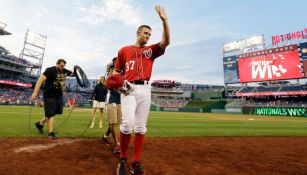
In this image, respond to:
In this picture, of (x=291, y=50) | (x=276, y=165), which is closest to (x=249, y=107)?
(x=291, y=50)

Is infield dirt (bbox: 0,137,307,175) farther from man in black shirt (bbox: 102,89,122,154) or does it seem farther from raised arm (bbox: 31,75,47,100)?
raised arm (bbox: 31,75,47,100)

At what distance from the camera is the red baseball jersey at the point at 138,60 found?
3.84m

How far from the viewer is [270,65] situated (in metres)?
42.0

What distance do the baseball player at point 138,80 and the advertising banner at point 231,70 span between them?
47.7 m

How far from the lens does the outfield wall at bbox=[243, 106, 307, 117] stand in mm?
35281

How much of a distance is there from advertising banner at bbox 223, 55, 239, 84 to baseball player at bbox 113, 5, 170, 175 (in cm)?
4767

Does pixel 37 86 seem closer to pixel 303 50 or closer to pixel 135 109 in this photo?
pixel 135 109

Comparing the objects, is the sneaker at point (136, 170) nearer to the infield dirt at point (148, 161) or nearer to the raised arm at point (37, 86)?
the infield dirt at point (148, 161)

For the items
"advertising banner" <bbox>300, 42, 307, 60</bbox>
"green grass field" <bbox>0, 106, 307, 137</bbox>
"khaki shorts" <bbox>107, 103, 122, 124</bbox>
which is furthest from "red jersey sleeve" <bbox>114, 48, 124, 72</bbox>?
"advertising banner" <bbox>300, 42, 307, 60</bbox>

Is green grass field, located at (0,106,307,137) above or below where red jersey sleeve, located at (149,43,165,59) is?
below

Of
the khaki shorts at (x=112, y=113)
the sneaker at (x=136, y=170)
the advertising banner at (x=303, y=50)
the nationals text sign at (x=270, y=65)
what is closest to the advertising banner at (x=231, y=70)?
the nationals text sign at (x=270, y=65)

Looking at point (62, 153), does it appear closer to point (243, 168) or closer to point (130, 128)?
point (130, 128)

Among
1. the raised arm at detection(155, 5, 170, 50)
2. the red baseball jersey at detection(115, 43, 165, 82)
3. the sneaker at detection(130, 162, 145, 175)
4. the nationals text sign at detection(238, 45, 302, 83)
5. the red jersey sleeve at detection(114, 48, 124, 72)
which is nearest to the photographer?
the sneaker at detection(130, 162, 145, 175)

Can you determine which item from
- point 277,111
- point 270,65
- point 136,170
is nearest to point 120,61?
point 136,170
